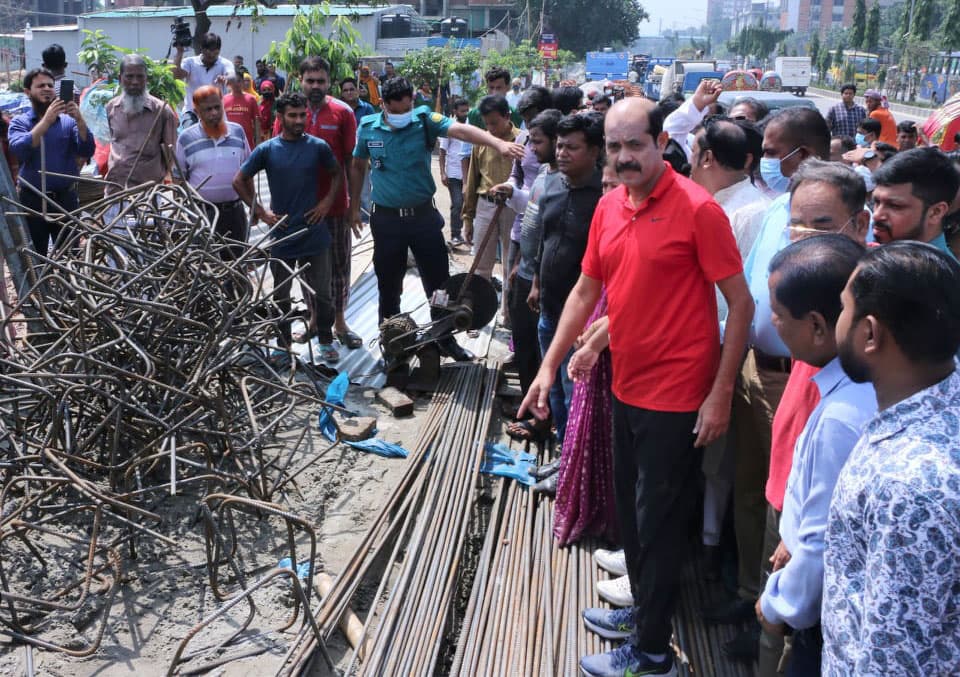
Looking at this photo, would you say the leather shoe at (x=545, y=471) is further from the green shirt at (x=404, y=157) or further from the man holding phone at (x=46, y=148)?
the man holding phone at (x=46, y=148)

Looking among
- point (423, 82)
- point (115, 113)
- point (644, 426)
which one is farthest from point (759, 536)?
point (423, 82)

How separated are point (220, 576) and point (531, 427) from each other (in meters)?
1.86

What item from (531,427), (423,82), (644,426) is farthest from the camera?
(423,82)

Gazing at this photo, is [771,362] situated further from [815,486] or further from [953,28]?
[953,28]

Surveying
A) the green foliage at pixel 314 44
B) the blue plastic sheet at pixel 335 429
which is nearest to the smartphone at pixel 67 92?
the blue plastic sheet at pixel 335 429

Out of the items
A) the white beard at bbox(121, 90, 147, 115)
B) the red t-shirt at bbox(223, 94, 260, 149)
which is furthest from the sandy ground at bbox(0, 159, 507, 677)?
the red t-shirt at bbox(223, 94, 260, 149)

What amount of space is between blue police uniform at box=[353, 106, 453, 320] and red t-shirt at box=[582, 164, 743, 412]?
3160 millimetres

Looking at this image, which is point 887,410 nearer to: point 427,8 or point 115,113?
point 115,113

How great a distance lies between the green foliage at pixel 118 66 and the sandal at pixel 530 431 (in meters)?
5.30

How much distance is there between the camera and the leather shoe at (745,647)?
2766 mm

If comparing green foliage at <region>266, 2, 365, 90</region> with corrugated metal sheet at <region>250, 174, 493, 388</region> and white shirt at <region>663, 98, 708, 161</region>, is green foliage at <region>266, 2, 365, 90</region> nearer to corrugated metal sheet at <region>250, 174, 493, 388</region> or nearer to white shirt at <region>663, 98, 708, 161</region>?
corrugated metal sheet at <region>250, 174, 493, 388</region>

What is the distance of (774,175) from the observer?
134 inches

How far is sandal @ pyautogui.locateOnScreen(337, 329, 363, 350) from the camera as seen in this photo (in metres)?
6.16

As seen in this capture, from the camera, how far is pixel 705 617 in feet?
9.87
